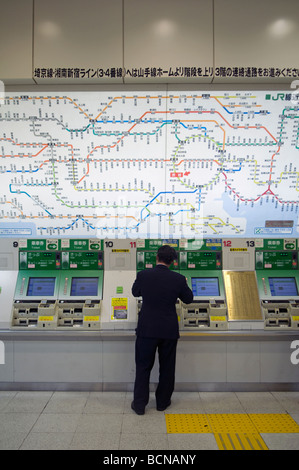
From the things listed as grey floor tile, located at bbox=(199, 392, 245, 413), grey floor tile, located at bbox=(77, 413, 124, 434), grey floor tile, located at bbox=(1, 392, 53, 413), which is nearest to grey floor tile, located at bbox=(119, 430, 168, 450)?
grey floor tile, located at bbox=(77, 413, 124, 434)

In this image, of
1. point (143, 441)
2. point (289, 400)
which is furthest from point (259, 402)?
point (143, 441)

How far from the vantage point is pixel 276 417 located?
10.2 feet

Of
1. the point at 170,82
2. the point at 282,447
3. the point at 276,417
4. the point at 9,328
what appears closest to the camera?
the point at 282,447

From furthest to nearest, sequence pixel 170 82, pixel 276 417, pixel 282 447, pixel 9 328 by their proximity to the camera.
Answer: pixel 170 82 < pixel 9 328 < pixel 276 417 < pixel 282 447

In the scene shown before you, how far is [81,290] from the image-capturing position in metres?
3.66

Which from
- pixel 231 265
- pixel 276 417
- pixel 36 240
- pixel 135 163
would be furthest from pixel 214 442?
pixel 135 163

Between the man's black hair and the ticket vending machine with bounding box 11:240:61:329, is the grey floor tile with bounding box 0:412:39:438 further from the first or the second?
the man's black hair

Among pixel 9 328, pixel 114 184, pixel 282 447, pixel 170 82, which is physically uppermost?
pixel 170 82

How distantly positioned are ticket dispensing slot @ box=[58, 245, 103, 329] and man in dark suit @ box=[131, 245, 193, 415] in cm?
61

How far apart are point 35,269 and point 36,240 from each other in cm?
32

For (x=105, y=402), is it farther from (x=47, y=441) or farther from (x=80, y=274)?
(x=80, y=274)

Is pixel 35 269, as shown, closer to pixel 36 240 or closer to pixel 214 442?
pixel 36 240

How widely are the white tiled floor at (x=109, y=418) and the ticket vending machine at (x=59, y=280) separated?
2.44ft

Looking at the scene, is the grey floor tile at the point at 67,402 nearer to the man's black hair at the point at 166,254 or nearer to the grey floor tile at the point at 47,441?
the grey floor tile at the point at 47,441
